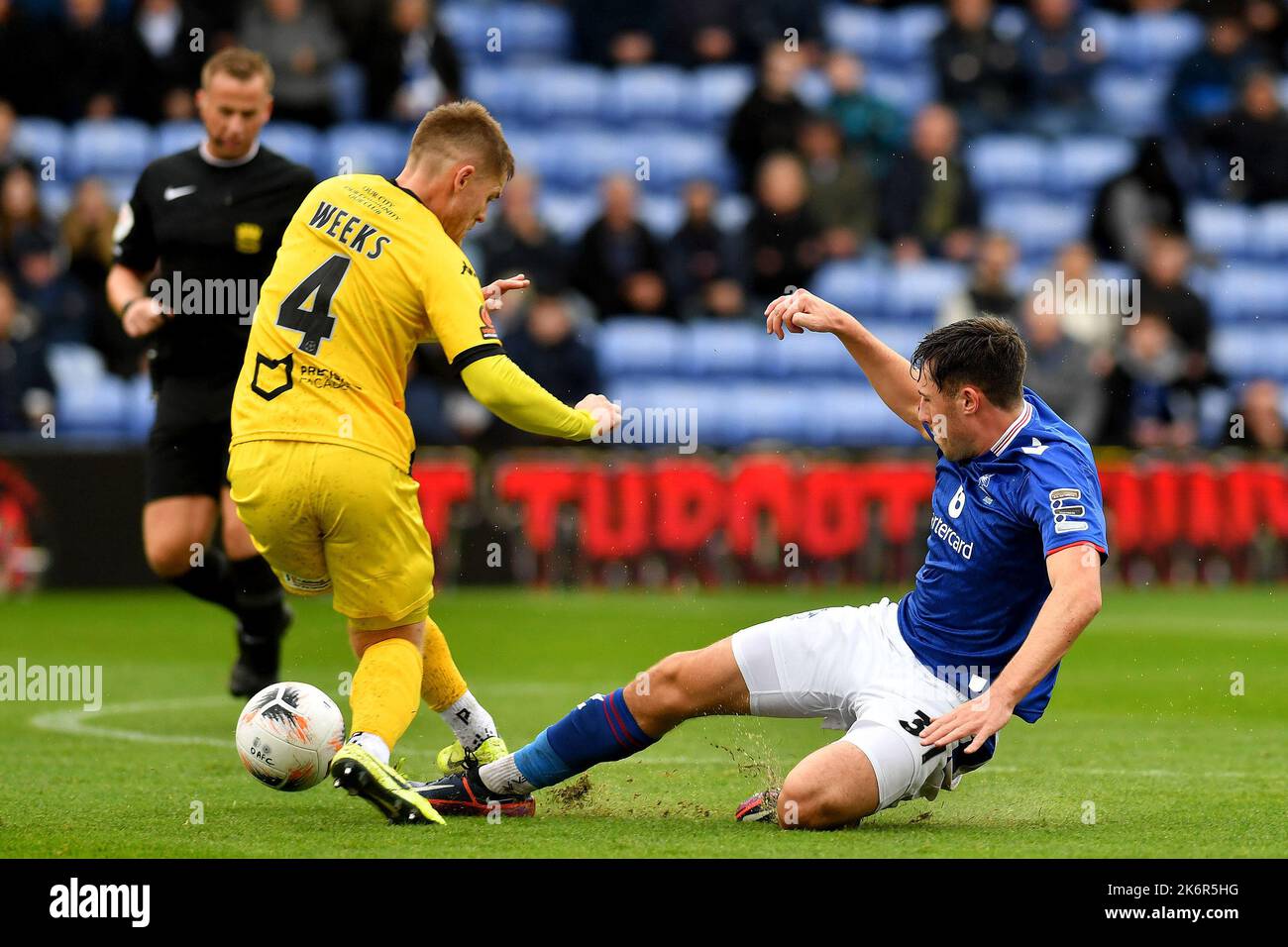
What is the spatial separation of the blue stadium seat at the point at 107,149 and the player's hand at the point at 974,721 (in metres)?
13.2

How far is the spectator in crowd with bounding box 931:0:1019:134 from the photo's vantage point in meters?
19.2

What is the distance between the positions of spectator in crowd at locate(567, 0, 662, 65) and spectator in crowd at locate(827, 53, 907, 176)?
2.07 m

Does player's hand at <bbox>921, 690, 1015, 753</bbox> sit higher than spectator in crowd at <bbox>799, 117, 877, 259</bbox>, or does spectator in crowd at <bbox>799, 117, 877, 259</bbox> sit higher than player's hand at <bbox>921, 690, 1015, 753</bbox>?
spectator in crowd at <bbox>799, 117, 877, 259</bbox>

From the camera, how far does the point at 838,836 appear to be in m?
5.35

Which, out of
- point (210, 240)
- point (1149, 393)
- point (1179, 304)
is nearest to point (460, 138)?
point (210, 240)

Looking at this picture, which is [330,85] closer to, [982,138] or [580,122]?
[580,122]

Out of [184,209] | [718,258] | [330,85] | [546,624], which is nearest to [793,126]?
[718,258]

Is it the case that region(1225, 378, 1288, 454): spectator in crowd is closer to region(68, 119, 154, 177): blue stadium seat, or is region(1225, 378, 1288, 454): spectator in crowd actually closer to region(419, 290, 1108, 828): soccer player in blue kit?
region(68, 119, 154, 177): blue stadium seat

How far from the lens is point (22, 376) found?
47.5 feet

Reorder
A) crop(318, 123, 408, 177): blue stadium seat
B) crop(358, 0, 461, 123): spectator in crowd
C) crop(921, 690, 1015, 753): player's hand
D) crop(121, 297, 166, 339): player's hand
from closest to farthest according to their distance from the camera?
crop(921, 690, 1015, 753): player's hand
crop(121, 297, 166, 339): player's hand
crop(318, 123, 408, 177): blue stadium seat
crop(358, 0, 461, 123): spectator in crowd

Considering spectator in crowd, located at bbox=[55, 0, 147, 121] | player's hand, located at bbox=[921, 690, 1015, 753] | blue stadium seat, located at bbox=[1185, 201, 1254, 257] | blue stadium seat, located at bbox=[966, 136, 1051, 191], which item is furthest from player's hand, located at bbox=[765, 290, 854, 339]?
blue stadium seat, located at bbox=[1185, 201, 1254, 257]

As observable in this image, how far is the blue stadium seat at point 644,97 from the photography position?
19.0 m

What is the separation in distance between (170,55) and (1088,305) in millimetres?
8394

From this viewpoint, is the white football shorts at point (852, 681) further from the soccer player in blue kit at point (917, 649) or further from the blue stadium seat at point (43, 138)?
the blue stadium seat at point (43, 138)
